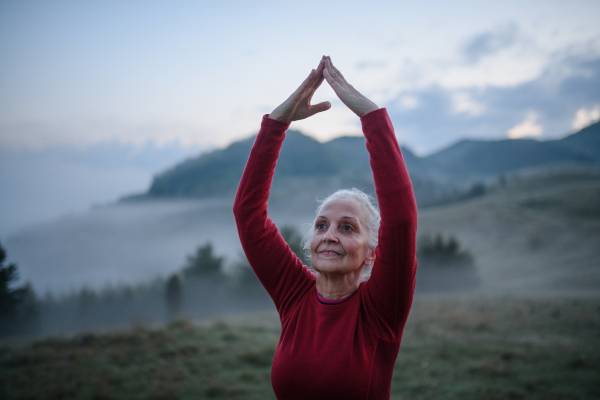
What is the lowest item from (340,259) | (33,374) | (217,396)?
(217,396)

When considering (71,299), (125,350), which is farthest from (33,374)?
(71,299)

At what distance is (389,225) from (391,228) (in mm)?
17

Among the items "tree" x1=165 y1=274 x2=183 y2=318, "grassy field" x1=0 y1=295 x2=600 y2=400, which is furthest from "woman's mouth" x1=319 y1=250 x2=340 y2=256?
"tree" x1=165 y1=274 x2=183 y2=318

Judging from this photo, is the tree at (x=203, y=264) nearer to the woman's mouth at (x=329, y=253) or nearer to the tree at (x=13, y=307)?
the tree at (x=13, y=307)

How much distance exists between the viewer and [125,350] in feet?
31.8

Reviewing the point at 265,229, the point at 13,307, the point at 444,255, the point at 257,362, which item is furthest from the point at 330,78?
the point at 444,255

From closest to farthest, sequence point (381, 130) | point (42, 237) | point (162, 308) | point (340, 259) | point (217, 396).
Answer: point (381, 130) → point (340, 259) → point (217, 396) → point (162, 308) → point (42, 237)

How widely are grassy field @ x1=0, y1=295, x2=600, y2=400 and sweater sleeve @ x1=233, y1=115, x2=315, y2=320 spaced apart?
5872 millimetres

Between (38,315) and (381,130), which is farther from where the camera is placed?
(38,315)

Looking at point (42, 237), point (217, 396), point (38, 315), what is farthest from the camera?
point (42, 237)

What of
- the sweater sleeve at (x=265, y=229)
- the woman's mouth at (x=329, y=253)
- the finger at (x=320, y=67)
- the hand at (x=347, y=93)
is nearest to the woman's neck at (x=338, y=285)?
the woman's mouth at (x=329, y=253)

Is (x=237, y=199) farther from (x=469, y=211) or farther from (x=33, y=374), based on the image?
(x=469, y=211)

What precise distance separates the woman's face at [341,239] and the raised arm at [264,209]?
31 cm

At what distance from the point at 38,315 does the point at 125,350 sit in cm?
2724
